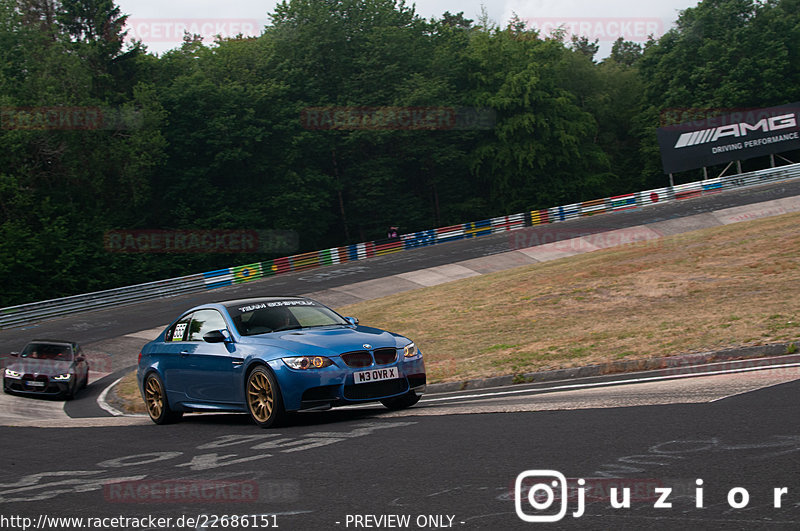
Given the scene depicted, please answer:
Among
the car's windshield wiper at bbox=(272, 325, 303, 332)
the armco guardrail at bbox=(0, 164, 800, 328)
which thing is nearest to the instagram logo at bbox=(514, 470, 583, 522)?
the car's windshield wiper at bbox=(272, 325, 303, 332)

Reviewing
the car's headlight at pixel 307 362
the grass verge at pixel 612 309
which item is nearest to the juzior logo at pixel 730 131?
the grass verge at pixel 612 309

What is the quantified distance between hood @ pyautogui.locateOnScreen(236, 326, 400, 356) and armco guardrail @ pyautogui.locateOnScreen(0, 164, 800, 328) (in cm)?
2901

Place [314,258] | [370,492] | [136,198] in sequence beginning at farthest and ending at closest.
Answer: [136,198] < [314,258] < [370,492]

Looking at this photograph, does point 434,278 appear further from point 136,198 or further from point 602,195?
→ point 602,195

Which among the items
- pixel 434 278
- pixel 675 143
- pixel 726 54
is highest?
pixel 726 54

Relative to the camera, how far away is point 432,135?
69.0m

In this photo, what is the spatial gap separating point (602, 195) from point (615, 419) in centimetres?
6567

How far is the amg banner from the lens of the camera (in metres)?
57.3

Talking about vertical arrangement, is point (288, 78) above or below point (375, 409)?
above

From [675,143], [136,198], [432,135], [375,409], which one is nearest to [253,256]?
[136,198]

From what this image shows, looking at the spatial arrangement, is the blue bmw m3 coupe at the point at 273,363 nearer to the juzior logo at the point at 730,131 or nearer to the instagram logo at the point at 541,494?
the instagram logo at the point at 541,494

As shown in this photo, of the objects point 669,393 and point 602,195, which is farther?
point 602,195

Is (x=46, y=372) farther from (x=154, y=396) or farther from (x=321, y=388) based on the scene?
(x=321, y=388)

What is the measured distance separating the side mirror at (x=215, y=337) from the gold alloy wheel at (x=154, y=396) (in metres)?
1.71
